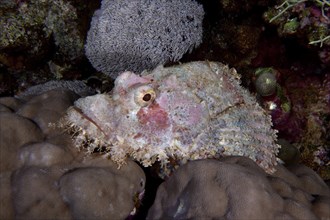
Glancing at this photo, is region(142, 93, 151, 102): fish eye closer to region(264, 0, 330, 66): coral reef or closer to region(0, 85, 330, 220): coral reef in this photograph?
region(0, 85, 330, 220): coral reef

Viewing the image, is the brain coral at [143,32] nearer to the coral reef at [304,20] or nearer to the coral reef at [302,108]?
the coral reef at [304,20]

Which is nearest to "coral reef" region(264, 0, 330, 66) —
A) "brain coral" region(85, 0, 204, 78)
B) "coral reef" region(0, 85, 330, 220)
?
"brain coral" region(85, 0, 204, 78)

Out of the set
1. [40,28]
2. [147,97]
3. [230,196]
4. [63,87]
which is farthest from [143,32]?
[230,196]

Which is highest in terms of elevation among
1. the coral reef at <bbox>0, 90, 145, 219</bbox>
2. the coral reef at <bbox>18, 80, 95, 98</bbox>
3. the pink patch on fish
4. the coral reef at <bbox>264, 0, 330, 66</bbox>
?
the coral reef at <bbox>264, 0, 330, 66</bbox>

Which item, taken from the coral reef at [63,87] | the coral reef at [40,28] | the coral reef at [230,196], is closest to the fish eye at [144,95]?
the coral reef at [230,196]

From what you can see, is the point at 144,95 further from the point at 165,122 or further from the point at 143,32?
the point at 143,32

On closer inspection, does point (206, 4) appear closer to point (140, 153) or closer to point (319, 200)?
point (140, 153)
